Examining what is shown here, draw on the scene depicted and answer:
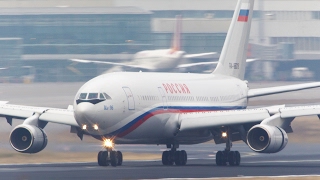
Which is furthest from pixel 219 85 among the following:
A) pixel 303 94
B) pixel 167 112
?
pixel 303 94

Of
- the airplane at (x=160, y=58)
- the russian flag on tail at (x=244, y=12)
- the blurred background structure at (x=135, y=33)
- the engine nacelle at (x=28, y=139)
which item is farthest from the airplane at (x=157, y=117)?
the blurred background structure at (x=135, y=33)

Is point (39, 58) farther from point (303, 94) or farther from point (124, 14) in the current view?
point (303, 94)

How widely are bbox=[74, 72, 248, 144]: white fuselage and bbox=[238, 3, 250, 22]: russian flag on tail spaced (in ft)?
13.2

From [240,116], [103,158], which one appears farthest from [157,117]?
[240,116]

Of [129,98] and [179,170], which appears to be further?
[129,98]

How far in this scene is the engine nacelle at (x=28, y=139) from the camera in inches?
1172

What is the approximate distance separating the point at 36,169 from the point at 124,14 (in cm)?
5929

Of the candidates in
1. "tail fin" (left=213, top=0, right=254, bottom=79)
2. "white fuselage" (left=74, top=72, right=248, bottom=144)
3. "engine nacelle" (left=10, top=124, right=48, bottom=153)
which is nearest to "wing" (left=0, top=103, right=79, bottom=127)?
"engine nacelle" (left=10, top=124, right=48, bottom=153)

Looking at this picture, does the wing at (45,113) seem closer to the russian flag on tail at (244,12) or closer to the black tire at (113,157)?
the black tire at (113,157)

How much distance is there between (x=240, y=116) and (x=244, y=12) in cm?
1059

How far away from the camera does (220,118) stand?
30.9m

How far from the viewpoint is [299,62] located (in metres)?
89.0

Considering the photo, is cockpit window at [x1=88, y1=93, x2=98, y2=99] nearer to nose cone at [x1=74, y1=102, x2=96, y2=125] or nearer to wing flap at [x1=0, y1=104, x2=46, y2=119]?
nose cone at [x1=74, y1=102, x2=96, y2=125]

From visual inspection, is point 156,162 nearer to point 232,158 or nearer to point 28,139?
point 232,158
